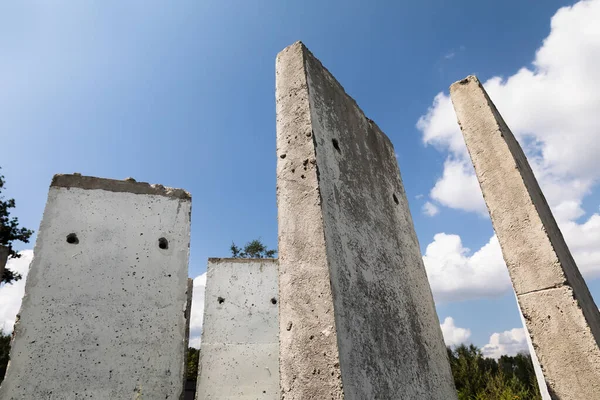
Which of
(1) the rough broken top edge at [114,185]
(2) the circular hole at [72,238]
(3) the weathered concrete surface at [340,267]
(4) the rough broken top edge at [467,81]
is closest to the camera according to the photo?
(3) the weathered concrete surface at [340,267]

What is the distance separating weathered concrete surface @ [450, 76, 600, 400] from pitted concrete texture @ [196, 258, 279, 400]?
482 centimetres

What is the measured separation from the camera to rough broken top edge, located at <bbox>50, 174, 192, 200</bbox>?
4.40 metres

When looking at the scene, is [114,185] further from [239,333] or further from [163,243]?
[239,333]

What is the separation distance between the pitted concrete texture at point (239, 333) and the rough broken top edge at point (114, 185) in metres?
2.77

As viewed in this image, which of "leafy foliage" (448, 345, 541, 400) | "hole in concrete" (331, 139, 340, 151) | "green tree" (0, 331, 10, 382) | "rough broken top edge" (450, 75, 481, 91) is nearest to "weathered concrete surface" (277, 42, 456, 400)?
"hole in concrete" (331, 139, 340, 151)

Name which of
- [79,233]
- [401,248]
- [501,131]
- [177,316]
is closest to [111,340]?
[177,316]

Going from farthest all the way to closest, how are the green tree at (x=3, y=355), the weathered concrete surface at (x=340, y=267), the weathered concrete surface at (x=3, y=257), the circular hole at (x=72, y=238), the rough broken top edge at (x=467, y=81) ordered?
1. the green tree at (x=3, y=355)
2. the weathered concrete surface at (x=3, y=257)
3. the circular hole at (x=72, y=238)
4. the rough broken top edge at (x=467, y=81)
5. the weathered concrete surface at (x=340, y=267)

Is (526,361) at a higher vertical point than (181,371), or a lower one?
higher

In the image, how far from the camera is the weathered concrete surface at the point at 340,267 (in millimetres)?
1747

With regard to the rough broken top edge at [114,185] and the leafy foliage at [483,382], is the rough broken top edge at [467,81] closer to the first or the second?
the rough broken top edge at [114,185]

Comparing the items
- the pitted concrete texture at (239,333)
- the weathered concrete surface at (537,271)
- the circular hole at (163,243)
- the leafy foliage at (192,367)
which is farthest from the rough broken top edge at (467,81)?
the leafy foliage at (192,367)

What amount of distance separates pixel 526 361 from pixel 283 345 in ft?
64.2

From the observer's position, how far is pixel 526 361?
16891 millimetres

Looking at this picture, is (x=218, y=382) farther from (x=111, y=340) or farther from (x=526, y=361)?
(x=526, y=361)
